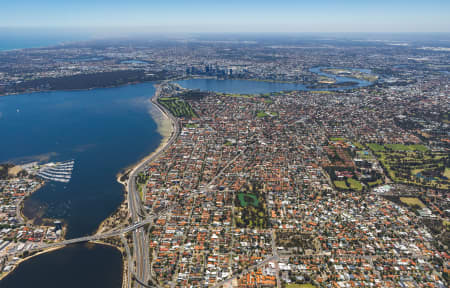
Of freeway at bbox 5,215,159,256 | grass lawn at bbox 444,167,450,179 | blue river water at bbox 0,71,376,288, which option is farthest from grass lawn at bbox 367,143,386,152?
blue river water at bbox 0,71,376,288

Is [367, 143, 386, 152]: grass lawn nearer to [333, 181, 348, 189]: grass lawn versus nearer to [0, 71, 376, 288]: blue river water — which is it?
[333, 181, 348, 189]: grass lawn

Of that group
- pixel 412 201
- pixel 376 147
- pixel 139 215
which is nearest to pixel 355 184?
pixel 412 201

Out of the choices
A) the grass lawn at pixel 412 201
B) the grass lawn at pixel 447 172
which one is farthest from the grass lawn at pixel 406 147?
the grass lawn at pixel 412 201

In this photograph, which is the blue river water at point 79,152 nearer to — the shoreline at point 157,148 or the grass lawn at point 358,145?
the shoreline at point 157,148

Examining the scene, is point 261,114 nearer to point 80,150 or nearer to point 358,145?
point 358,145

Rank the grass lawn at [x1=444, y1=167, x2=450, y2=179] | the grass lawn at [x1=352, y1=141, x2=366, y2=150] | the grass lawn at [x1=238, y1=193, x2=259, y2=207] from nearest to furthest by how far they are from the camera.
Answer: the grass lawn at [x1=238, y1=193, x2=259, y2=207], the grass lawn at [x1=444, y1=167, x2=450, y2=179], the grass lawn at [x1=352, y1=141, x2=366, y2=150]

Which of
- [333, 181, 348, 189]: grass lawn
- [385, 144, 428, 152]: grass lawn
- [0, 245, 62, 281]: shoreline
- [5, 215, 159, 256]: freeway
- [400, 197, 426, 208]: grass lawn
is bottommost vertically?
[0, 245, 62, 281]: shoreline

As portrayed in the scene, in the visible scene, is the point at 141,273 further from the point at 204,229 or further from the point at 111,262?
the point at 204,229
